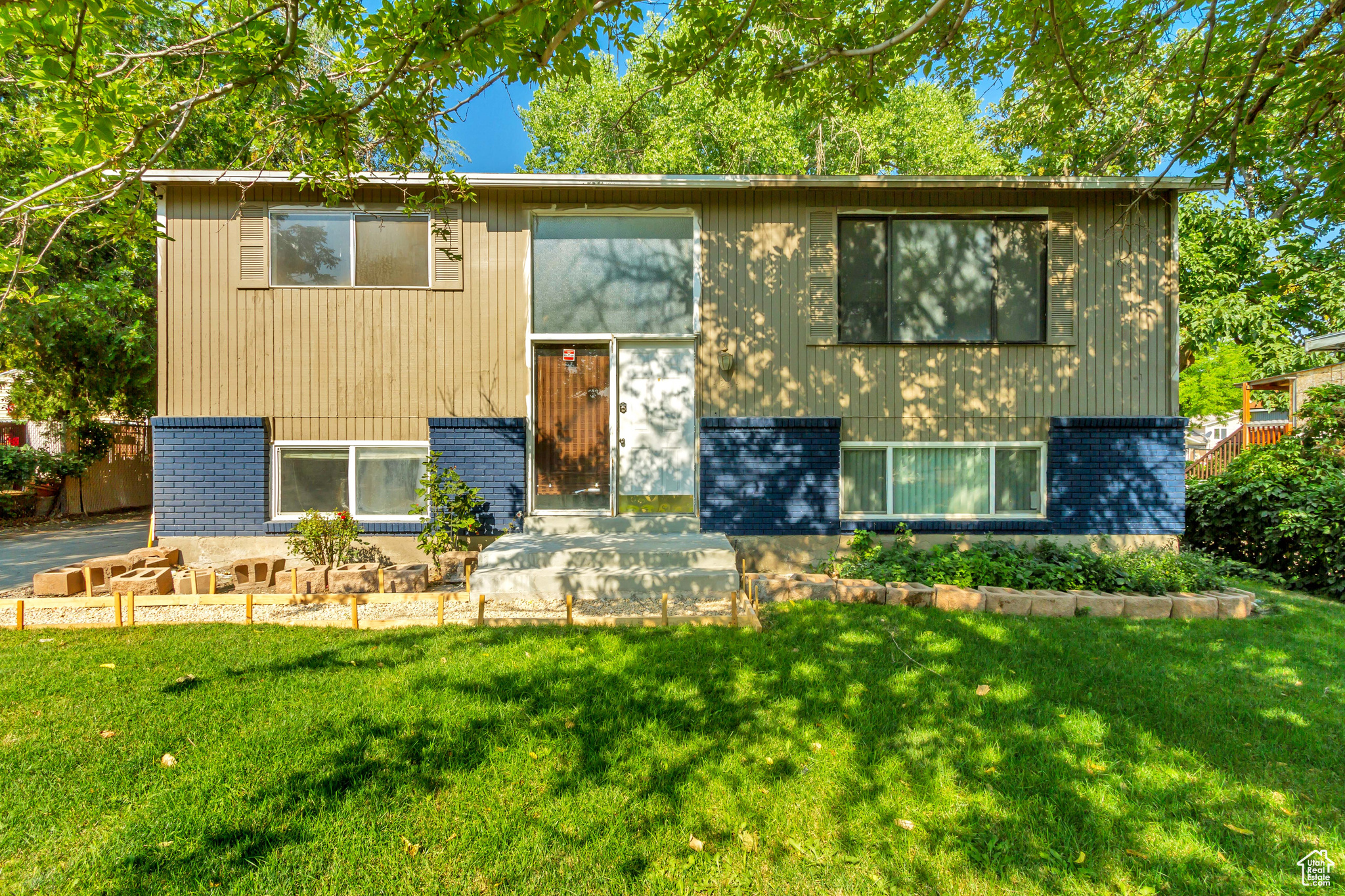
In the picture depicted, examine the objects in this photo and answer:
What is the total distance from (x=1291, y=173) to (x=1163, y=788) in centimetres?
572

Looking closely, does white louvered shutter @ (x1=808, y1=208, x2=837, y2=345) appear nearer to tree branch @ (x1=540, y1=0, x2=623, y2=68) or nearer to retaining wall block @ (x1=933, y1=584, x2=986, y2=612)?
retaining wall block @ (x1=933, y1=584, x2=986, y2=612)

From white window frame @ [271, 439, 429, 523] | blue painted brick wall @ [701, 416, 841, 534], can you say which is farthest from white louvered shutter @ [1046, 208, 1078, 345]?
white window frame @ [271, 439, 429, 523]

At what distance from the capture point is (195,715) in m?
3.01

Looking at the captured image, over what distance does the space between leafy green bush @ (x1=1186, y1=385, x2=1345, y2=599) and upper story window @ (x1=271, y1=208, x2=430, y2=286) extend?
34.0ft

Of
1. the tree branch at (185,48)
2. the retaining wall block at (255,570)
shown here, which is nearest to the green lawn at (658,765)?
the retaining wall block at (255,570)

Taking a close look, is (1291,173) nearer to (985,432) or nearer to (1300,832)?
(985,432)

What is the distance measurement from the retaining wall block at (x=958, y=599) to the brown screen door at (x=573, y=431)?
3.75 meters

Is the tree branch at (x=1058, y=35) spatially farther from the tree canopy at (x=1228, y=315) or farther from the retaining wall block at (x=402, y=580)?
the tree canopy at (x=1228, y=315)

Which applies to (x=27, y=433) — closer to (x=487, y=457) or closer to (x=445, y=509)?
(x=445, y=509)

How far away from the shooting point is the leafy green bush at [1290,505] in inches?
238

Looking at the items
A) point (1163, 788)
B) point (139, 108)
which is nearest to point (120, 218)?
point (139, 108)

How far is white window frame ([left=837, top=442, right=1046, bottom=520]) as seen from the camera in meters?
6.91

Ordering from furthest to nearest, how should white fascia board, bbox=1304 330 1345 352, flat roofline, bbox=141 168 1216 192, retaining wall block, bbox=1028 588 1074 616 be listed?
white fascia board, bbox=1304 330 1345 352, flat roofline, bbox=141 168 1216 192, retaining wall block, bbox=1028 588 1074 616

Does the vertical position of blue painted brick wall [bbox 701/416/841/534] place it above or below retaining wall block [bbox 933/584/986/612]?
above
